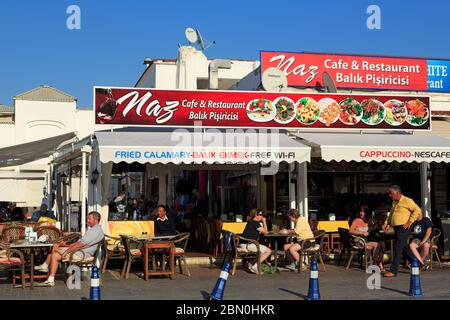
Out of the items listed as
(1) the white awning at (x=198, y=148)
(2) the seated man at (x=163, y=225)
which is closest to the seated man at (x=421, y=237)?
(1) the white awning at (x=198, y=148)

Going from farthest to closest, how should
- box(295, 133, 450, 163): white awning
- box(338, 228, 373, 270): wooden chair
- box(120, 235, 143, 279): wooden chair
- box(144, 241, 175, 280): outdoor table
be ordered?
box(295, 133, 450, 163): white awning < box(338, 228, 373, 270): wooden chair < box(120, 235, 143, 279): wooden chair < box(144, 241, 175, 280): outdoor table

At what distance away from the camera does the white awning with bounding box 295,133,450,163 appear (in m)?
12.3

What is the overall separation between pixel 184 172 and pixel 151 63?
1545 centimetres

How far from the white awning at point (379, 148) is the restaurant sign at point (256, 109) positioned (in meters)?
0.55

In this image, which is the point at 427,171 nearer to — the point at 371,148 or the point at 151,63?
the point at 371,148

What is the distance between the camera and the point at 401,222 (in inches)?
434

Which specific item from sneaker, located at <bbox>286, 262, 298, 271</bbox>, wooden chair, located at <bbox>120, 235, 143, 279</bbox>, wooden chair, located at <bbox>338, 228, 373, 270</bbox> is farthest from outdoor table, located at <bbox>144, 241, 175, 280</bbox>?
wooden chair, located at <bbox>338, 228, 373, 270</bbox>

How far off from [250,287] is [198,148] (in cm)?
286

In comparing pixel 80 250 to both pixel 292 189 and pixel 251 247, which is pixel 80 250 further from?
pixel 292 189

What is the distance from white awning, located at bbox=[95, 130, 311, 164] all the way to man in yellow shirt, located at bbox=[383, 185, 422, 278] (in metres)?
1.89

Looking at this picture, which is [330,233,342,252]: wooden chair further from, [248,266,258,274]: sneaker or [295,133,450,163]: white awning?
[248,266,258,274]: sneaker
